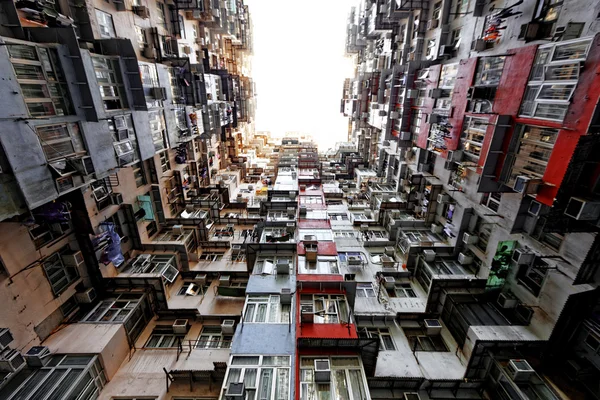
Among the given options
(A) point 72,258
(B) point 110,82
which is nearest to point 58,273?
(A) point 72,258

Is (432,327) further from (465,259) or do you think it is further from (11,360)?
(11,360)

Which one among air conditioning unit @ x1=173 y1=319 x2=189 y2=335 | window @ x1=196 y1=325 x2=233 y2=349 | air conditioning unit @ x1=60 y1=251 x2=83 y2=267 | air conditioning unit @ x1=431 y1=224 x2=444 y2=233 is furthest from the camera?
air conditioning unit @ x1=431 y1=224 x2=444 y2=233

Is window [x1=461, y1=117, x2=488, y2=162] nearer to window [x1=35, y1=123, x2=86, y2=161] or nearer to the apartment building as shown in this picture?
the apartment building

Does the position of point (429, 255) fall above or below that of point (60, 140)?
below

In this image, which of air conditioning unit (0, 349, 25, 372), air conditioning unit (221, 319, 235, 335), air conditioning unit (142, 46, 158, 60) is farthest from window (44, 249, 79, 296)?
air conditioning unit (142, 46, 158, 60)

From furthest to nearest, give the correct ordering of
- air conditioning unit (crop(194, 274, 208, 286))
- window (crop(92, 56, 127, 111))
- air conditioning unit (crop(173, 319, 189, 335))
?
air conditioning unit (crop(194, 274, 208, 286)), air conditioning unit (crop(173, 319, 189, 335)), window (crop(92, 56, 127, 111))

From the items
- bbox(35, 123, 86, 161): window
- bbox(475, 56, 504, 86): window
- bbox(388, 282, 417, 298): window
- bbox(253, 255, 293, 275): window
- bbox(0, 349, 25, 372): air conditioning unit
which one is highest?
bbox(475, 56, 504, 86): window
